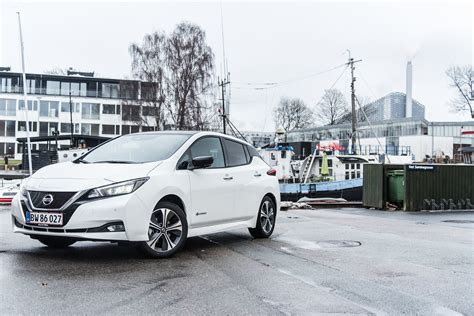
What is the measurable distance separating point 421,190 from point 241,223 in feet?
41.8

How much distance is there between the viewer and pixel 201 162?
729 cm

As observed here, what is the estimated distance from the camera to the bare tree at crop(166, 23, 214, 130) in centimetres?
4884

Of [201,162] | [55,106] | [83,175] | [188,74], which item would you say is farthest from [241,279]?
[55,106]

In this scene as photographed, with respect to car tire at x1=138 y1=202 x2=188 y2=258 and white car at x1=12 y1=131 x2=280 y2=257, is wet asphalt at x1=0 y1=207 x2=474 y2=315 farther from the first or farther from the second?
white car at x1=12 y1=131 x2=280 y2=257

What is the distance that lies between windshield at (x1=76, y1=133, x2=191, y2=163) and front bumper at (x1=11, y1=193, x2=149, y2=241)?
936mm

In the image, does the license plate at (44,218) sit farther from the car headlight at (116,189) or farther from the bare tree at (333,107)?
the bare tree at (333,107)

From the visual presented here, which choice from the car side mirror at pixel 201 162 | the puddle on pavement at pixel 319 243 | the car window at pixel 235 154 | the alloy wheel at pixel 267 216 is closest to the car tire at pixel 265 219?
the alloy wheel at pixel 267 216

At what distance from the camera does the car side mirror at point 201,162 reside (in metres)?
7.27

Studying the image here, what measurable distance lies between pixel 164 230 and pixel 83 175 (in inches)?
46.5

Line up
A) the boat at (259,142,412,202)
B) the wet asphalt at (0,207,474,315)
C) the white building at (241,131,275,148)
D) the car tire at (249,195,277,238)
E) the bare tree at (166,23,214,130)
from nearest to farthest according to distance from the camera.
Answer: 1. the wet asphalt at (0,207,474,315)
2. the car tire at (249,195,277,238)
3. the boat at (259,142,412,202)
4. the white building at (241,131,275,148)
5. the bare tree at (166,23,214,130)

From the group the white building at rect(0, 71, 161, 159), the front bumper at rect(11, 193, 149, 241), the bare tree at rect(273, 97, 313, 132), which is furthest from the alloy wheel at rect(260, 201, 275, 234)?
the bare tree at rect(273, 97, 313, 132)

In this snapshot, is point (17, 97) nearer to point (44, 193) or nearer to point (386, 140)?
point (386, 140)

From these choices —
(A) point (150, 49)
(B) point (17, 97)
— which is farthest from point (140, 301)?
(B) point (17, 97)

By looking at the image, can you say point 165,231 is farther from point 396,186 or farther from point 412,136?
point 412,136
